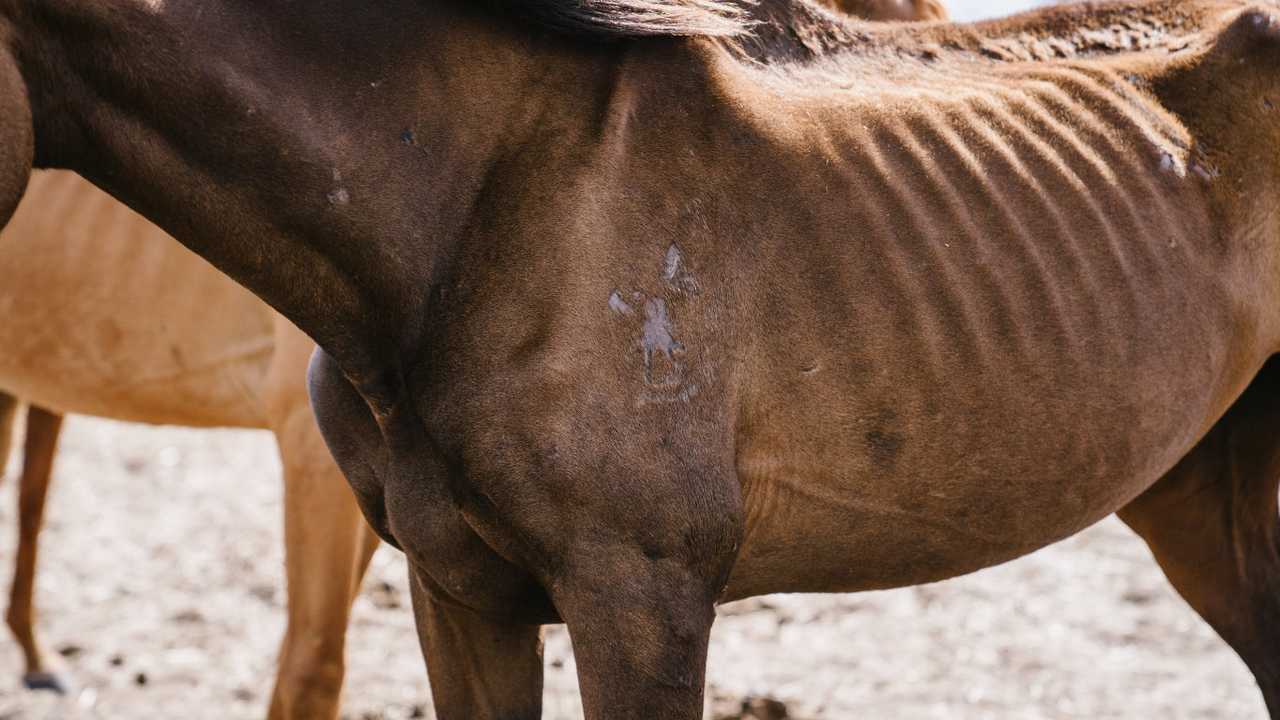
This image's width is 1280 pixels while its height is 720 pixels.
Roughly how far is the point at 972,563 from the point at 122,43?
50.0 inches

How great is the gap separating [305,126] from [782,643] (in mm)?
2810

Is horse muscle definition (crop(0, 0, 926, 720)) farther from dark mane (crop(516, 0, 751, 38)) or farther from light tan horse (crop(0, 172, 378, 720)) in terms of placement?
dark mane (crop(516, 0, 751, 38))

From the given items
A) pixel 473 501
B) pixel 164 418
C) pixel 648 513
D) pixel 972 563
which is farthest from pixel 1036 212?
pixel 164 418

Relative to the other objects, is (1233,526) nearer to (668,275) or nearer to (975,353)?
(975,353)

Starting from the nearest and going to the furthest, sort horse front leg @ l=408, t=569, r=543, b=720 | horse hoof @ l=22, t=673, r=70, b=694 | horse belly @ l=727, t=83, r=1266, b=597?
horse belly @ l=727, t=83, r=1266, b=597
horse front leg @ l=408, t=569, r=543, b=720
horse hoof @ l=22, t=673, r=70, b=694

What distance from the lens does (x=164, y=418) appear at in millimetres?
3516

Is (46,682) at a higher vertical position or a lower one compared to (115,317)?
lower

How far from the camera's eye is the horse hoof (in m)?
4.05

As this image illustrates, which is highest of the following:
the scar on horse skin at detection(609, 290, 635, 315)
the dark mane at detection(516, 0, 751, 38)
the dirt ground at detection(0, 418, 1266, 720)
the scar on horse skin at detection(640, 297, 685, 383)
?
the dark mane at detection(516, 0, 751, 38)

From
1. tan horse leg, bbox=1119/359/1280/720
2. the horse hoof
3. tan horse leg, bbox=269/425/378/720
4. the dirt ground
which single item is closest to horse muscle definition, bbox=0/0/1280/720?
tan horse leg, bbox=1119/359/1280/720

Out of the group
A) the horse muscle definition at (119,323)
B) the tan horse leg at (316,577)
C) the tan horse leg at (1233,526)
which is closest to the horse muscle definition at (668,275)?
the tan horse leg at (1233,526)

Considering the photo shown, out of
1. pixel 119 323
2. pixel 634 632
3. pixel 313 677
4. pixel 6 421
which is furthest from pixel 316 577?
pixel 6 421

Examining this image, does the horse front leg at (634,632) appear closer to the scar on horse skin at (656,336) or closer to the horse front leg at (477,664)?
the scar on horse skin at (656,336)

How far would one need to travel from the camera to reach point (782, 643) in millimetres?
4074
